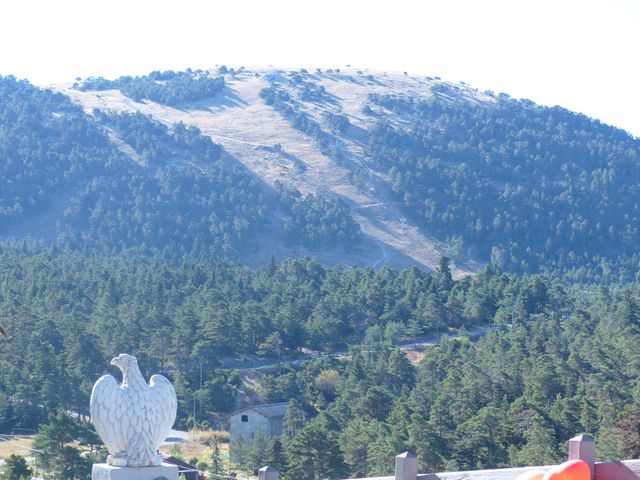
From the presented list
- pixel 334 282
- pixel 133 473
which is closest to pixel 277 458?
pixel 133 473

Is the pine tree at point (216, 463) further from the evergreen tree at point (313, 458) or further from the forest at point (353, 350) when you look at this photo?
the evergreen tree at point (313, 458)

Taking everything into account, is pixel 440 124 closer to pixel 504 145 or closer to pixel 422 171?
pixel 504 145

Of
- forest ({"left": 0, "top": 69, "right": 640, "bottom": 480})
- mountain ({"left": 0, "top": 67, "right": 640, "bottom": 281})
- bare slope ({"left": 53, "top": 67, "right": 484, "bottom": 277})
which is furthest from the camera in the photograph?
bare slope ({"left": 53, "top": 67, "right": 484, "bottom": 277})

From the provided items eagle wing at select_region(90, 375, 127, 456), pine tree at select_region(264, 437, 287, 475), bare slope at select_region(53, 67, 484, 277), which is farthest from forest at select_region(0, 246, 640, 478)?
bare slope at select_region(53, 67, 484, 277)

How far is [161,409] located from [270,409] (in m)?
36.3

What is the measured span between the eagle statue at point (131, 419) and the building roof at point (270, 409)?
34968mm

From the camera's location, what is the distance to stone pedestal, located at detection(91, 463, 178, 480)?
46.7ft

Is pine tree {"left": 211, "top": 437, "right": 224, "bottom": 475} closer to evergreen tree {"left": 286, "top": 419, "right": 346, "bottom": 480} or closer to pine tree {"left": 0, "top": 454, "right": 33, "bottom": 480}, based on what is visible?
evergreen tree {"left": 286, "top": 419, "right": 346, "bottom": 480}

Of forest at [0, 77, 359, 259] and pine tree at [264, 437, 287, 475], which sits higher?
forest at [0, 77, 359, 259]

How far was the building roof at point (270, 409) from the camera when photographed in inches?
1964

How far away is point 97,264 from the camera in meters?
80.2

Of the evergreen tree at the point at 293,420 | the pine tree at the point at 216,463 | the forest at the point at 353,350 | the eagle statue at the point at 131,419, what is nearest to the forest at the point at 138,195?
the forest at the point at 353,350

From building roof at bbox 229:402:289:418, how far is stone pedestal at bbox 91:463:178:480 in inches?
1388

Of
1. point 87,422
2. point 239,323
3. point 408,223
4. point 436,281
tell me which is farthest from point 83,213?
point 87,422
